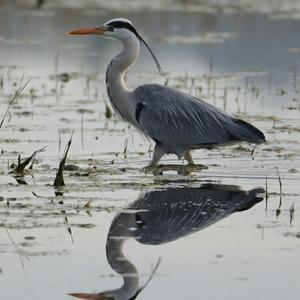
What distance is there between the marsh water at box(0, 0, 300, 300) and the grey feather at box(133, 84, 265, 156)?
243 mm

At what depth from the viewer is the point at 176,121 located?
957 centimetres

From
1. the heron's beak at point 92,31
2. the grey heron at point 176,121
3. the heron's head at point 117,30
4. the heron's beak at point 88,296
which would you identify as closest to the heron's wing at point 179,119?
the grey heron at point 176,121

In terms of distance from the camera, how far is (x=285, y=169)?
365 inches

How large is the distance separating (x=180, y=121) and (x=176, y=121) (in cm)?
3

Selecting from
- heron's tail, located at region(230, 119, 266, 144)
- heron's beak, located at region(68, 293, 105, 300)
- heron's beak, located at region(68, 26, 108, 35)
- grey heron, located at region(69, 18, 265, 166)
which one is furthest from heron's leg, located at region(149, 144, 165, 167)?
heron's beak, located at region(68, 293, 105, 300)

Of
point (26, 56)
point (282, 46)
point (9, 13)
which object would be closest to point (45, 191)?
point (26, 56)

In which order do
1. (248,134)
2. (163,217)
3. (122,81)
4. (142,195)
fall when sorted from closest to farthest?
(163,217)
(142,195)
(248,134)
(122,81)

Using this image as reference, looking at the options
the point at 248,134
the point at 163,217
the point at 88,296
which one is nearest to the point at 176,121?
the point at 248,134

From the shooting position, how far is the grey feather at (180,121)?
9.40 metres

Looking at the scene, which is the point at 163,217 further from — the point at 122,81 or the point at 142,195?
the point at 122,81

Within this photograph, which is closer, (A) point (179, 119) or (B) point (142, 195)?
(B) point (142, 195)

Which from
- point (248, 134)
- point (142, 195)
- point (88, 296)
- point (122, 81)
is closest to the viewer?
point (88, 296)

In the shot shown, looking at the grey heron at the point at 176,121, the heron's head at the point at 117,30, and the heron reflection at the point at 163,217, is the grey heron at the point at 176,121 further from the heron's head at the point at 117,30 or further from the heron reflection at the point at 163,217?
the heron reflection at the point at 163,217

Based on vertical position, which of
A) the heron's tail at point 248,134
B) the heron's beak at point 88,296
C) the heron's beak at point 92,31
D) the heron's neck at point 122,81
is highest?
the heron's beak at point 92,31
